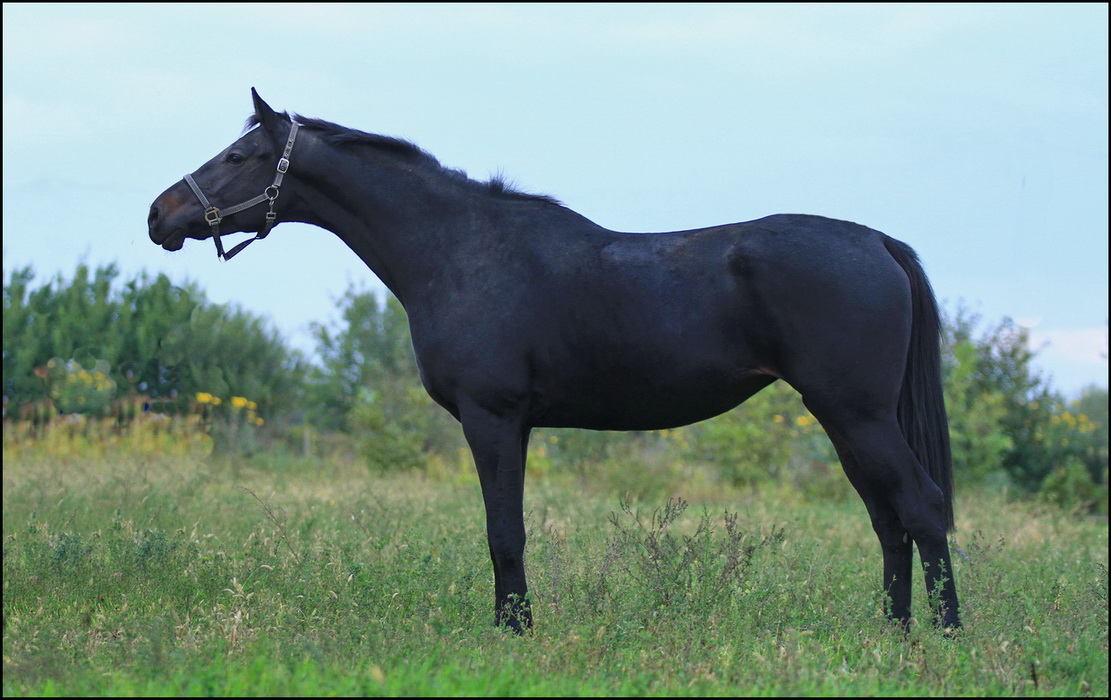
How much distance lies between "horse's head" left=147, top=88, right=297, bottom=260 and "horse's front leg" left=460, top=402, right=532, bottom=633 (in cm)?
174

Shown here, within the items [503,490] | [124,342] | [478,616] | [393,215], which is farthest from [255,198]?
[124,342]

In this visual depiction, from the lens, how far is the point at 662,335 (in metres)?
4.60

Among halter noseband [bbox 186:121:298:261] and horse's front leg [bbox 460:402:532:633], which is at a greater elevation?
halter noseband [bbox 186:121:298:261]

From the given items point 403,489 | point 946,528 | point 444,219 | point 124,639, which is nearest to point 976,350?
point 403,489

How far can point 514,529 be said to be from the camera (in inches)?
182

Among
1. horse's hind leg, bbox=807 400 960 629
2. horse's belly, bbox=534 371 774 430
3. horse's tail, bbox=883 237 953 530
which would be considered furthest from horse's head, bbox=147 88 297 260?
horse's tail, bbox=883 237 953 530

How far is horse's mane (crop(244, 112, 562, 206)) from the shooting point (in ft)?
16.9

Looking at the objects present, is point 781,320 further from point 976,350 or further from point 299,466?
point 976,350

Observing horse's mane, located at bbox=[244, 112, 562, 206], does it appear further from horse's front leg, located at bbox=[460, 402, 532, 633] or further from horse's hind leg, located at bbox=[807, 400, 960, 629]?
horse's hind leg, located at bbox=[807, 400, 960, 629]

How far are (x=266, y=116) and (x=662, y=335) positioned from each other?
2509 millimetres

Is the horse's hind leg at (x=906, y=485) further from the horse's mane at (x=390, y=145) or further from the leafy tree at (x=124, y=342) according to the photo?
the leafy tree at (x=124, y=342)

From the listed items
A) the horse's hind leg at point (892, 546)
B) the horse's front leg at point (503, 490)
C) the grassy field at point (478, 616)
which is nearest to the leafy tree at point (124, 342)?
the grassy field at point (478, 616)

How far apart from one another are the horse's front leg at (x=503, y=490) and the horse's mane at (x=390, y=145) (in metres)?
1.35

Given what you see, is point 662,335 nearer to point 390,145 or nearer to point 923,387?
point 923,387
